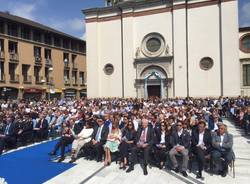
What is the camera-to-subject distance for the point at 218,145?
7875 mm

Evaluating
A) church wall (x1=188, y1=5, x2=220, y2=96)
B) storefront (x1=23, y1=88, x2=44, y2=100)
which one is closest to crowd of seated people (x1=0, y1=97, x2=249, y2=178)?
church wall (x1=188, y1=5, x2=220, y2=96)

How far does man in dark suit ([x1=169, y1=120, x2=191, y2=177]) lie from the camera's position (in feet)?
26.5

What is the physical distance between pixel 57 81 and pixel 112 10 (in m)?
Answer: 15.8

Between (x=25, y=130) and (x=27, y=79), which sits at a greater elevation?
(x=27, y=79)

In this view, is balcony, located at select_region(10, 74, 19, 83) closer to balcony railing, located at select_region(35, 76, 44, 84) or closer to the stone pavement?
balcony railing, located at select_region(35, 76, 44, 84)

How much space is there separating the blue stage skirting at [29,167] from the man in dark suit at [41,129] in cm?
166

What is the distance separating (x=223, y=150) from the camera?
25.7 feet

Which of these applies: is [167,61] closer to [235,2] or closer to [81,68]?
[235,2]

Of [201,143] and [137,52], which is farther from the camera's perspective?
[137,52]

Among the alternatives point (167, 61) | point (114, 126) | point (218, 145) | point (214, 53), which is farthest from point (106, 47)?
point (218, 145)

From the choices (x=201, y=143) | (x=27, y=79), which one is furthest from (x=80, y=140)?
(x=27, y=79)

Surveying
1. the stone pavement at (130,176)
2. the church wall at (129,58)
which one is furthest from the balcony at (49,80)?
the stone pavement at (130,176)

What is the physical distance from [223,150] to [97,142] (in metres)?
3.99

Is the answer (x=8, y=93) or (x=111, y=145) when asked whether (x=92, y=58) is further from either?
(x=111, y=145)
